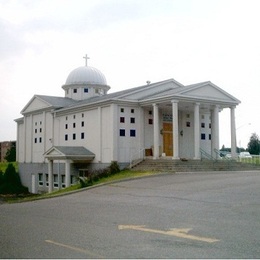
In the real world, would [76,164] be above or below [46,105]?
below

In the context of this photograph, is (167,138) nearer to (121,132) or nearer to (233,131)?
(121,132)

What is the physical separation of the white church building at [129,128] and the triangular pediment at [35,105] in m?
0.16

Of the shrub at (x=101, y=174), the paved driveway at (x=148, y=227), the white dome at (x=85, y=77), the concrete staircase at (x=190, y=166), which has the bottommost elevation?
the paved driveway at (x=148, y=227)

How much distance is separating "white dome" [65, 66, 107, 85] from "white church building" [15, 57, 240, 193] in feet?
17.3

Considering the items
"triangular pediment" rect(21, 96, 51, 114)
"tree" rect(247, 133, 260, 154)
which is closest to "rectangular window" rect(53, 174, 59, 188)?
"triangular pediment" rect(21, 96, 51, 114)

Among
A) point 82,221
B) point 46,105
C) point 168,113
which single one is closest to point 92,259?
point 82,221

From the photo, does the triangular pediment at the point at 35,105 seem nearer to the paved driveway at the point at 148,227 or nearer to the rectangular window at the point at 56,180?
the rectangular window at the point at 56,180

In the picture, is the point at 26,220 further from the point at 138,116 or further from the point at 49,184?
the point at 49,184

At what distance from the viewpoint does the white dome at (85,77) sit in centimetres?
4638

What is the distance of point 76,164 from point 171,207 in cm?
2194

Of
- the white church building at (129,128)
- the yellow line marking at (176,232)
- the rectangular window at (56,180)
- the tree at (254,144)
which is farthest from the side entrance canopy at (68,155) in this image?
the tree at (254,144)

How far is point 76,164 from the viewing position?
35.8 metres

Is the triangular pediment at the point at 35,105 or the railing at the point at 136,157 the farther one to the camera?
the triangular pediment at the point at 35,105

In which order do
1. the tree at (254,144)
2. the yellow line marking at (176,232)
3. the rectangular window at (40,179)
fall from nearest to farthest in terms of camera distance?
the yellow line marking at (176,232), the rectangular window at (40,179), the tree at (254,144)
